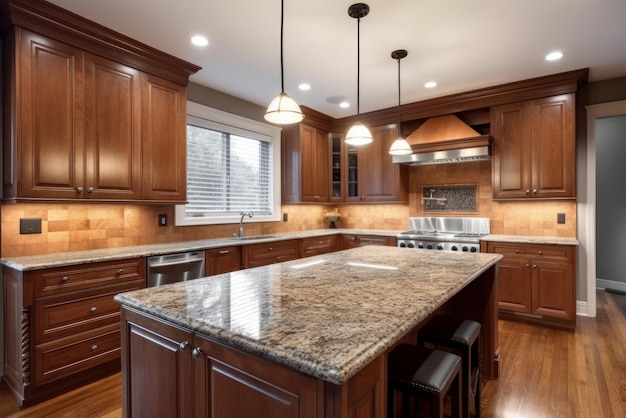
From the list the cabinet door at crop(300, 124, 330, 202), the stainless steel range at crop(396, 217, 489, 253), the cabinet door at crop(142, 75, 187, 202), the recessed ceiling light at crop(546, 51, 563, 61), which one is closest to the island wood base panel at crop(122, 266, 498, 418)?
the cabinet door at crop(142, 75, 187, 202)

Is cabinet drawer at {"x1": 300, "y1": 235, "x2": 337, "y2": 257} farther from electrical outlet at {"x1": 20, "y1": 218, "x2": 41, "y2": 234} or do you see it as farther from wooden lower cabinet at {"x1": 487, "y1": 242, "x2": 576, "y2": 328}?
electrical outlet at {"x1": 20, "y1": 218, "x2": 41, "y2": 234}

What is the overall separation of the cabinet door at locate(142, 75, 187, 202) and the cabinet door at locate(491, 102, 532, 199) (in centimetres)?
344

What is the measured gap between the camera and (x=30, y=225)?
251 centimetres

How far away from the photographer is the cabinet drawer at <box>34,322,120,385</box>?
2.19 m

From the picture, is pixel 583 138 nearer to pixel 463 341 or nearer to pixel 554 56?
pixel 554 56

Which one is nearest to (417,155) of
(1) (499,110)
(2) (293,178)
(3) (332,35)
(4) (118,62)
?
(1) (499,110)

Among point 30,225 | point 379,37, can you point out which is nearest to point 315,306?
point 379,37

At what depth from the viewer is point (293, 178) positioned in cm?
471

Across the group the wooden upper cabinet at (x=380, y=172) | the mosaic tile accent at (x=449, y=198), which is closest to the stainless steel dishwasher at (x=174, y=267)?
the wooden upper cabinet at (x=380, y=172)

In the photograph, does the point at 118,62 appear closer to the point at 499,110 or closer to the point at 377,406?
the point at 377,406

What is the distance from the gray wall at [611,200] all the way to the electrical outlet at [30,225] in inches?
267

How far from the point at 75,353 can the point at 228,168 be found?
7.87 feet

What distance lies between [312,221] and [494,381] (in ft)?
11.0


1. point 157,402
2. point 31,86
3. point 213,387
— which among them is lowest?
point 157,402
